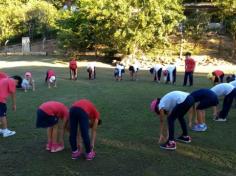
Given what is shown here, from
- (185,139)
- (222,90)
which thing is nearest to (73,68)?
(222,90)

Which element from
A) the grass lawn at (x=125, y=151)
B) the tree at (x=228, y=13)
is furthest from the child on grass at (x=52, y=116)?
the tree at (x=228, y=13)

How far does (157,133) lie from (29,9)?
35796mm

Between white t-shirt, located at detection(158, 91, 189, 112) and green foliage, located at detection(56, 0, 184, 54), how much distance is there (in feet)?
70.8

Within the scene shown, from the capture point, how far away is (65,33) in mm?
33219

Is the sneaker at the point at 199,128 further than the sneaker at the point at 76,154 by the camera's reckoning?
Yes

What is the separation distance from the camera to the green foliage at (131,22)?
2977 centimetres

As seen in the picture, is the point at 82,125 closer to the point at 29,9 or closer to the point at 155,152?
the point at 155,152

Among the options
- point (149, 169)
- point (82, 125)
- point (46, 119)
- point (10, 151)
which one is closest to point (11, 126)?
point (10, 151)

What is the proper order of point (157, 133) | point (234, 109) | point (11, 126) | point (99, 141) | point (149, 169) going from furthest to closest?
point (234, 109) < point (11, 126) < point (157, 133) < point (99, 141) < point (149, 169)

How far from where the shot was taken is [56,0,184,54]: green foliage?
2977 cm

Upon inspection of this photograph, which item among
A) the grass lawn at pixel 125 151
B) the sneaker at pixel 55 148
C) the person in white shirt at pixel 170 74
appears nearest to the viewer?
the grass lawn at pixel 125 151

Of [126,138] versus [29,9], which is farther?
[29,9]

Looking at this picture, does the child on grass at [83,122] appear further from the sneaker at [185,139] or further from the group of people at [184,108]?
the sneaker at [185,139]

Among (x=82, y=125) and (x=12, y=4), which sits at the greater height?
(x=12, y=4)
